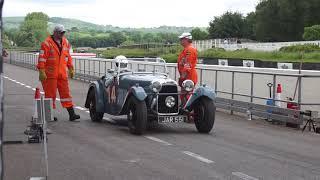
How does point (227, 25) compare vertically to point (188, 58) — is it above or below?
above

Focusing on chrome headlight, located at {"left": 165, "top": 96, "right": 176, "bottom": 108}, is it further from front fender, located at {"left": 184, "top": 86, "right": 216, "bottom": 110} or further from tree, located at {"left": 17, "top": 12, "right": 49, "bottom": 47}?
tree, located at {"left": 17, "top": 12, "right": 49, "bottom": 47}

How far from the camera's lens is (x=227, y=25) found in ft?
385

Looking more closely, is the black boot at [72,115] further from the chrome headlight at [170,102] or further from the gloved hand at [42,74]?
the chrome headlight at [170,102]

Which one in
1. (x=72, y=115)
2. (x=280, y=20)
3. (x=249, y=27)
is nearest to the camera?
(x=72, y=115)

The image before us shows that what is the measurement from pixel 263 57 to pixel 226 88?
39362 millimetres

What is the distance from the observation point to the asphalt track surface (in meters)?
8.45

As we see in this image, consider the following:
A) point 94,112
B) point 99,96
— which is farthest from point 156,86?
point 94,112

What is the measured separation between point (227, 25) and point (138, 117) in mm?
106799

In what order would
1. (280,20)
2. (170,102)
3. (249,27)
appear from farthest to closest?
(249,27) → (280,20) → (170,102)

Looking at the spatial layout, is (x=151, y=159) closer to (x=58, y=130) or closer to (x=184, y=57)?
(x=58, y=130)

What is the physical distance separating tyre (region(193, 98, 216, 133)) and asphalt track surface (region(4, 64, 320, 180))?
180 millimetres

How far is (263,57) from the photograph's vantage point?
5756 cm

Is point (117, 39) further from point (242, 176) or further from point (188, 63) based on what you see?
A: point (242, 176)

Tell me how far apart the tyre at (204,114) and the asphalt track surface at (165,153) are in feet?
0.59
